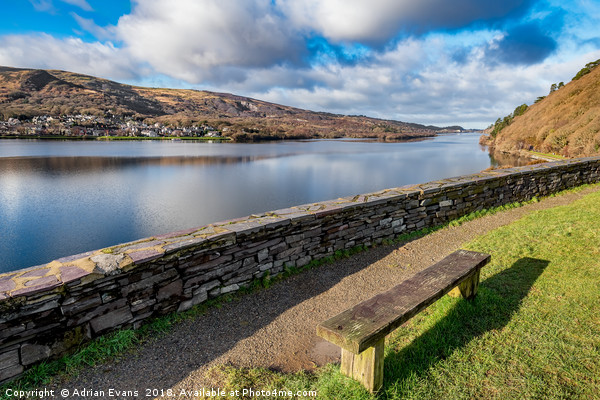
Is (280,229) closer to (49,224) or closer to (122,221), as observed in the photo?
(122,221)

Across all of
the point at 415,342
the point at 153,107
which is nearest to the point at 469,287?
the point at 415,342

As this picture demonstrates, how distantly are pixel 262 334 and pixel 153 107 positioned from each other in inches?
5237

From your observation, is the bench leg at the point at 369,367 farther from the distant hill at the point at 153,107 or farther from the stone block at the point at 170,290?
the distant hill at the point at 153,107

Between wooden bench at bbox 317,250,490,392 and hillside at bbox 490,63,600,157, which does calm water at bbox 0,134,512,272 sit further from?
wooden bench at bbox 317,250,490,392

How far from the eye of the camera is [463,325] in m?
2.92

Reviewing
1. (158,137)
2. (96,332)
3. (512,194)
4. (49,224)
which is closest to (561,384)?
(96,332)

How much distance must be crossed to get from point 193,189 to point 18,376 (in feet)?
50.6

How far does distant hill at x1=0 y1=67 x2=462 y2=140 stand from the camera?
82062 mm

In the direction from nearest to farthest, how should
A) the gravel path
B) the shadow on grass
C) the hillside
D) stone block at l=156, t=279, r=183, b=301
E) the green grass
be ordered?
the green grass
the shadow on grass
the gravel path
stone block at l=156, t=279, r=183, b=301
the hillside

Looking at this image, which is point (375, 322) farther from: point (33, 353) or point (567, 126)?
point (567, 126)

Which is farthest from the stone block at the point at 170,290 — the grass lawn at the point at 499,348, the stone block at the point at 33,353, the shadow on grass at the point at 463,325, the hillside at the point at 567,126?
the hillside at the point at 567,126

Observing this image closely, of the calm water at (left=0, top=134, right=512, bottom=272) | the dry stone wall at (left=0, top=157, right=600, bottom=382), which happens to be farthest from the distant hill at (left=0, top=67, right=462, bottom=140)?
the dry stone wall at (left=0, top=157, right=600, bottom=382)

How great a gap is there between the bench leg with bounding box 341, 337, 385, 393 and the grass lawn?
63mm

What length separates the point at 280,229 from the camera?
416 centimetres
